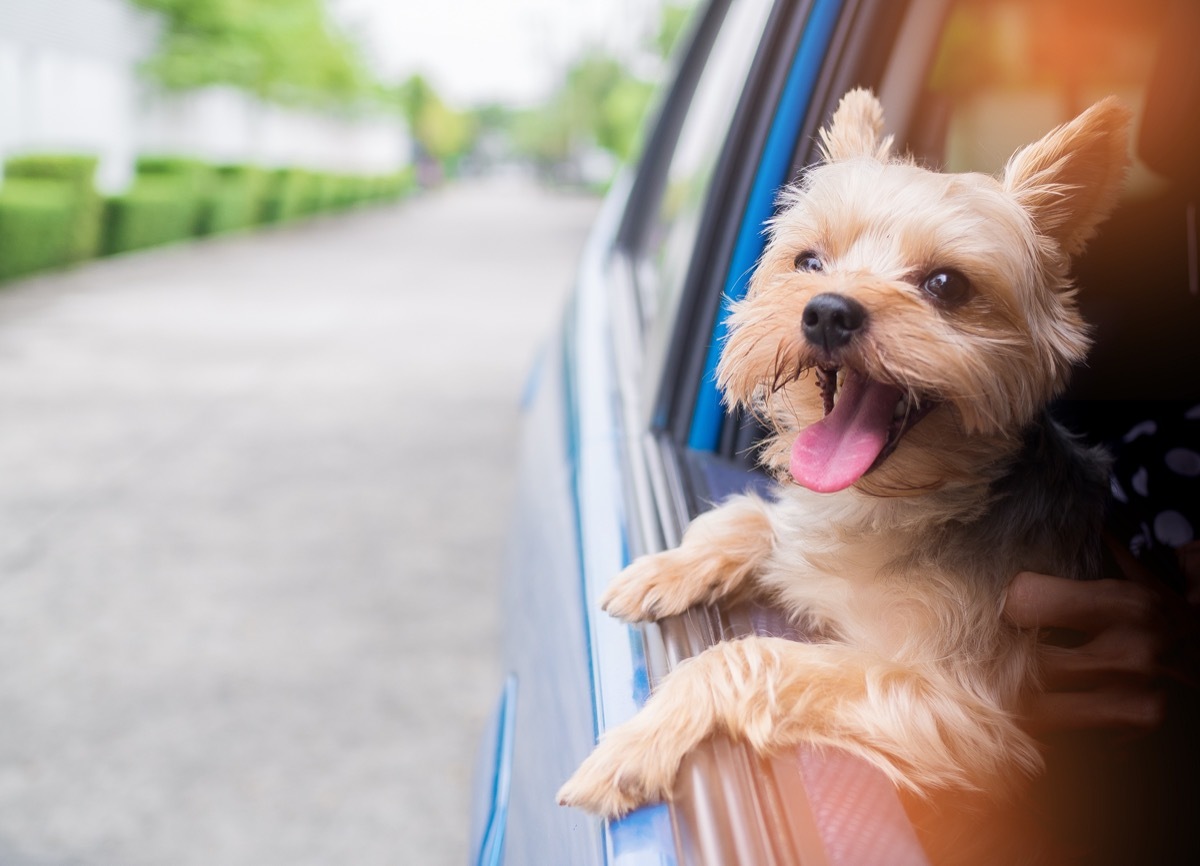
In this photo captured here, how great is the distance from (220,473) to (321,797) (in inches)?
153

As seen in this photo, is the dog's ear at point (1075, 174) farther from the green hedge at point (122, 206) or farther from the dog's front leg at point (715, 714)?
the green hedge at point (122, 206)

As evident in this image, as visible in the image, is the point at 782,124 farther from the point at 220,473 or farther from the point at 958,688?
the point at 220,473

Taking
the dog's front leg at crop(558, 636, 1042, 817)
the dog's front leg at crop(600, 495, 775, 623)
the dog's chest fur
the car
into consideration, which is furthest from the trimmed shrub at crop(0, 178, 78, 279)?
the dog's front leg at crop(558, 636, 1042, 817)

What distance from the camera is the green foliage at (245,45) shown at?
2850cm

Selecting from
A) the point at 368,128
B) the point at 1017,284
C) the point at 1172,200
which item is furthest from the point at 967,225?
the point at 368,128

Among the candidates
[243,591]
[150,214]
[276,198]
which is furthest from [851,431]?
[276,198]

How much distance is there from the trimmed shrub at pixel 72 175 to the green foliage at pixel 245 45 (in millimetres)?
12322

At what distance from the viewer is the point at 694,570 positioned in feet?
5.88

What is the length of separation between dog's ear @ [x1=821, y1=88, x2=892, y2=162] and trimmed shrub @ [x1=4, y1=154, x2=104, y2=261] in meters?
17.7

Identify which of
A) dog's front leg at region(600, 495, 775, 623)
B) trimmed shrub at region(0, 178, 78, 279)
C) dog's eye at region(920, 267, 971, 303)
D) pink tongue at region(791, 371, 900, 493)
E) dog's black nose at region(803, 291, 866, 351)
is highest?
dog's eye at region(920, 267, 971, 303)

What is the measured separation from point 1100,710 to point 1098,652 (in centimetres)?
9

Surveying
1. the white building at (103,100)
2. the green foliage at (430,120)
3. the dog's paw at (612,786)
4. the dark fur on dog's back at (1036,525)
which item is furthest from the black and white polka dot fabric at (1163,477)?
the green foliage at (430,120)

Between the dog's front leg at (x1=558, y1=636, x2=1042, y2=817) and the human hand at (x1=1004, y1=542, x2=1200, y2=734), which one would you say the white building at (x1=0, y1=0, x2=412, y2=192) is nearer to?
the dog's front leg at (x1=558, y1=636, x2=1042, y2=817)

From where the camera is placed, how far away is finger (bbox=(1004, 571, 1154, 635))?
153cm
